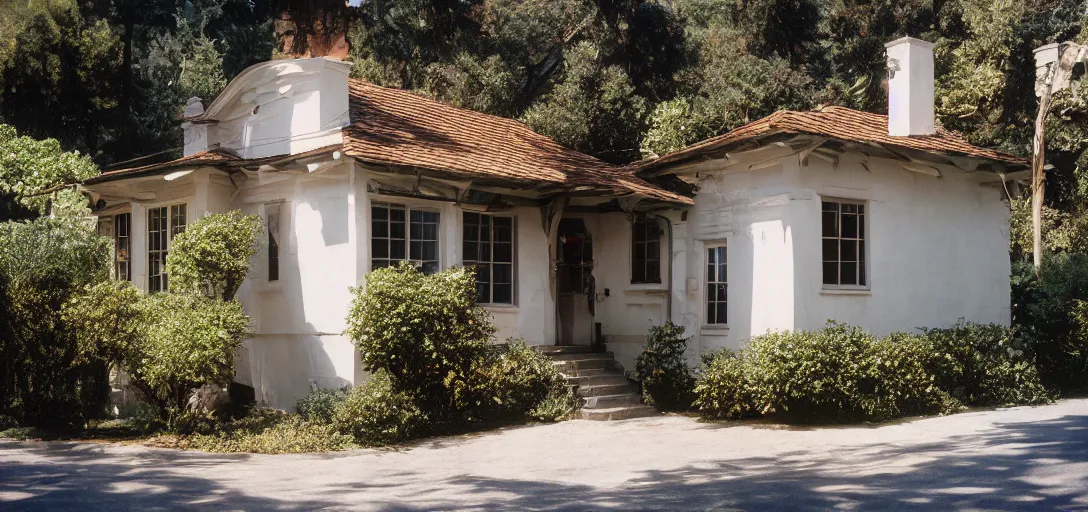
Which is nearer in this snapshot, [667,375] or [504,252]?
[667,375]

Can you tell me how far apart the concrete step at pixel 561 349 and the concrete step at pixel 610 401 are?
46.0 inches

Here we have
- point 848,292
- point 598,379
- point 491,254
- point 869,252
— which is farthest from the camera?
point 491,254

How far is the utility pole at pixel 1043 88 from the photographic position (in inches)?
691

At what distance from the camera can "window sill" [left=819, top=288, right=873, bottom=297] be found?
15.2 meters

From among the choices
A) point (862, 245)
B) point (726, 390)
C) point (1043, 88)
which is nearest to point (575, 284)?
point (726, 390)

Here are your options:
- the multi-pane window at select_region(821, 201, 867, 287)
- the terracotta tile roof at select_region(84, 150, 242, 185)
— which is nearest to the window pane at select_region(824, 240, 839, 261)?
the multi-pane window at select_region(821, 201, 867, 287)

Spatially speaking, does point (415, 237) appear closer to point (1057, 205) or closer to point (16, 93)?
point (16, 93)

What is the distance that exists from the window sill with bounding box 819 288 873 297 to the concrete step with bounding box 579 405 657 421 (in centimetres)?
328

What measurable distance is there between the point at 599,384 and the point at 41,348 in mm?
8105

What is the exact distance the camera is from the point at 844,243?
15.7 m

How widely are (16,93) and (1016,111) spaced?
25525 millimetres

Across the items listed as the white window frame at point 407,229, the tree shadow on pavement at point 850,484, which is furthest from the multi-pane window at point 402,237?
the tree shadow on pavement at point 850,484

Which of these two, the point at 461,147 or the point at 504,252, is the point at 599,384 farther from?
the point at 461,147

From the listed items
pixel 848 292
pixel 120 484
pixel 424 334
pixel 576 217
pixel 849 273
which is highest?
pixel 576 217
